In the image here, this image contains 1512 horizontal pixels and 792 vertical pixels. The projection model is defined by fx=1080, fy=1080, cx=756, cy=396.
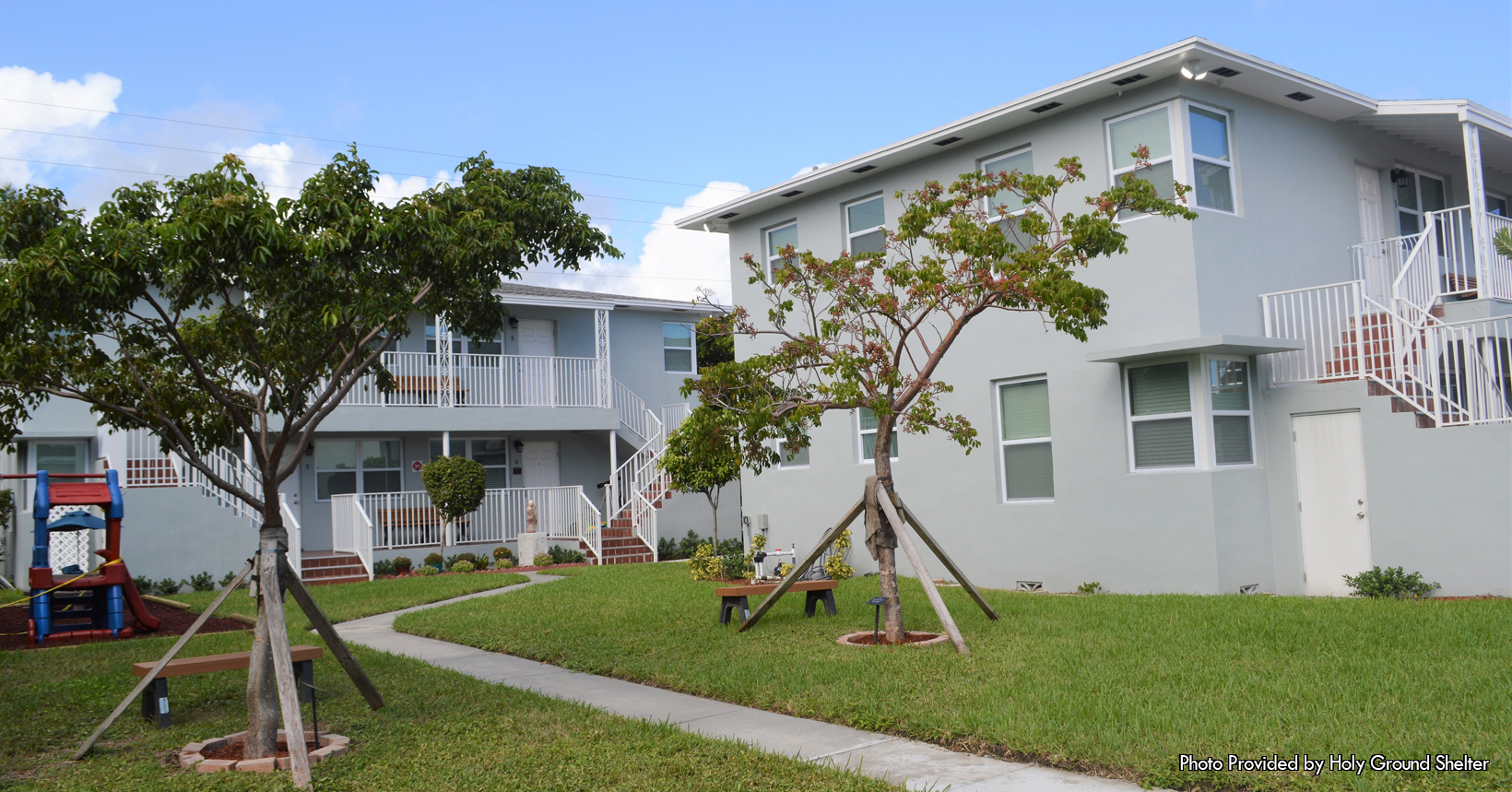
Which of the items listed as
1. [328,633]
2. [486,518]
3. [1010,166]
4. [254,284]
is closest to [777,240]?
[1010,166]

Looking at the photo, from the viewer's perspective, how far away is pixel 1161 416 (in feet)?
43.2

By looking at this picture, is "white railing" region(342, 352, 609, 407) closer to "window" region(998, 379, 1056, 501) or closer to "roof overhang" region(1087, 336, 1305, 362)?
"window" region(998, 379, 1056, 501)

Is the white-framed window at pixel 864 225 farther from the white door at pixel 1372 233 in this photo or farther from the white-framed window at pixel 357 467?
the white-framed window at pixel 357 467

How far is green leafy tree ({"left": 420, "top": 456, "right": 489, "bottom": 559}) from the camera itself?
21234mm

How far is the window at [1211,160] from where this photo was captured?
13.2 meters

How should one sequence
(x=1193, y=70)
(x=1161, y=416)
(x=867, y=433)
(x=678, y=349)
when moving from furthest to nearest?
(x=678, y=349) → (x=867, y=433) → (x=1161, y=416) → (x=1193, y=70)

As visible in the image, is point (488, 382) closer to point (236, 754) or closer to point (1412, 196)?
point (236, 754)

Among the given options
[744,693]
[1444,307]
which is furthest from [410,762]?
[1444,307]

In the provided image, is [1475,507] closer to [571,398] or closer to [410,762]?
[410,762]

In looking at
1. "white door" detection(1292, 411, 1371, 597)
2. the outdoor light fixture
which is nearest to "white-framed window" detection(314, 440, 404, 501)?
the outdoor light fixture

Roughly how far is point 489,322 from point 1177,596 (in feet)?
26.5

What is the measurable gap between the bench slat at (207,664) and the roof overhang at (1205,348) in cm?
930

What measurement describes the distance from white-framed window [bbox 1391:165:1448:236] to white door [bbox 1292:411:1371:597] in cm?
502

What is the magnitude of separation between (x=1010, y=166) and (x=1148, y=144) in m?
2.20
